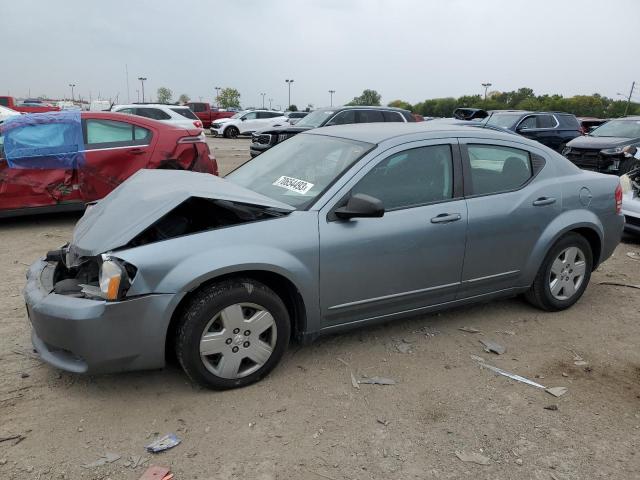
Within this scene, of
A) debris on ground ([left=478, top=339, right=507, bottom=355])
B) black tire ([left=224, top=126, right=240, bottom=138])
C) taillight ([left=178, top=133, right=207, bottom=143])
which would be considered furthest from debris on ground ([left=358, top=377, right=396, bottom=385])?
black tire ([left=224, top=126, right=240, bottom=138])

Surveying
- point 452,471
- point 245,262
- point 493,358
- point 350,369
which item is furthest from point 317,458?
point 493,358

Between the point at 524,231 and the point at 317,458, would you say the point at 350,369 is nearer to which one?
the point at 317,458

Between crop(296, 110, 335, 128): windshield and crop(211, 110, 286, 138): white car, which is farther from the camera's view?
crop(211, 110, 286, 138): white car

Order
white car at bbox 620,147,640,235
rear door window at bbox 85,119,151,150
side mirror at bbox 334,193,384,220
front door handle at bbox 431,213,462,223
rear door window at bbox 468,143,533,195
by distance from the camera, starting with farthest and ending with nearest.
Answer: rear door window at bbox 85,119,151,150 < white car at bbox 620,147,640,235 < rear door window at bbox 468,143,533,195 < front door handle at bbox 431,213,462,223 < side mirror at bbox 334,193,384,220

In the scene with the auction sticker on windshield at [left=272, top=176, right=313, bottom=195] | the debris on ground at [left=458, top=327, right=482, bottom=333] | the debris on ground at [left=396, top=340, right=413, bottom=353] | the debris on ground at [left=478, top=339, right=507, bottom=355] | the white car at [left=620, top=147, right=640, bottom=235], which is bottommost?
the debris on ground at [left=478, top=339, right=507, bottom=355]

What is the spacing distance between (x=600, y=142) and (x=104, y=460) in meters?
11.2

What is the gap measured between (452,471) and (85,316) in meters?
2.04

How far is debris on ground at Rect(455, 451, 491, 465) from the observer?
2605 mm

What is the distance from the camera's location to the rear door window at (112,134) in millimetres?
6859

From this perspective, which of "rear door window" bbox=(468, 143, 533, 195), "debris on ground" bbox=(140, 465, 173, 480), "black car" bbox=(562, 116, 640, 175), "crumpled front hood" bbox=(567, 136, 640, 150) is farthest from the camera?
"crumpled front hood" bbox=(567, 136, 640, 150)

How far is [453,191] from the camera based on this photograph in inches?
148

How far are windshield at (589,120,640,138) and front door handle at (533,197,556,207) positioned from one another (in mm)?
8377

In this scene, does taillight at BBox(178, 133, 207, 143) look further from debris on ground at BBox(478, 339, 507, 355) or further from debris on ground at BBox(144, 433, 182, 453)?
debris on ground at BBox(144, 433, 182, 453)

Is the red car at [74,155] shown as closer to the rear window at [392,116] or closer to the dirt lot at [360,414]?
the dirt lot at [360,414]
